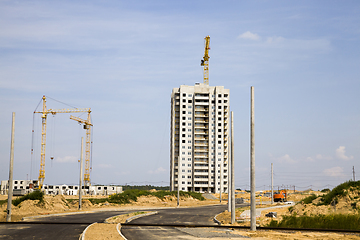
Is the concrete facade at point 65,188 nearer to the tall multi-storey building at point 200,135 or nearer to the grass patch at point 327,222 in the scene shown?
the tall multi-storey building at point 200,135

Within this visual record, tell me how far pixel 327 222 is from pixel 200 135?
133 m

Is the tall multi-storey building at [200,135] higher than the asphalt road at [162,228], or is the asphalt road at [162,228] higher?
the tall multi-storey building at [200,135]

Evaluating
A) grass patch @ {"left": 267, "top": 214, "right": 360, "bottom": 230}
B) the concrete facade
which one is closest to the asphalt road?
grass patch @ {"left": 267, "top": 214, "right": 360, "bottom": 230}

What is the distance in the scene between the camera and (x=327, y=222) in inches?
1212

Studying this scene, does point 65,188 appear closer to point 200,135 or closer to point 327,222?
point 200,135

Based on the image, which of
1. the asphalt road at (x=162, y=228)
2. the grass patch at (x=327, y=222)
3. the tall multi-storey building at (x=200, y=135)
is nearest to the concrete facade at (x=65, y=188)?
the tall multi-storey building at (x=200, y=135)

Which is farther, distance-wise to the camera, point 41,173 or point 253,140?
point 41,173

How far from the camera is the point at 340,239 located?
22359 millimetres

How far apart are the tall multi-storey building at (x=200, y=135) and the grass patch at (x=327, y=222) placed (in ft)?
417

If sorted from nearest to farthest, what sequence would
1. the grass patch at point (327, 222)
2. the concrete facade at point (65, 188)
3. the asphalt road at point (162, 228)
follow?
the asphalt road at point (162, 228)
the grass patch at point (327, 222)
the concrete facade at point (65, 188)

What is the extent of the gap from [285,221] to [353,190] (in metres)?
13.5

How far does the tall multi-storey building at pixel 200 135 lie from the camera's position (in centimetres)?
16000

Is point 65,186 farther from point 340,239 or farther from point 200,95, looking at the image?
point 340,239

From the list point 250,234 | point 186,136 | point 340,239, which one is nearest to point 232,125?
point 250,234
